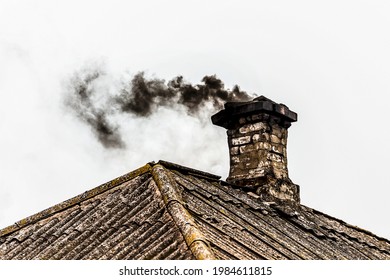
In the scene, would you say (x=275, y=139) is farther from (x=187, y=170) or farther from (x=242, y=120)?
(x=187, y=170)

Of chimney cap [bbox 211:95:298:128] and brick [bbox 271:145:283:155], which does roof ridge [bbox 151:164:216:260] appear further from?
brick [bbox 271:145:283:155]

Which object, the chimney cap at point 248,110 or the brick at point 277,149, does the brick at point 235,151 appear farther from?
the brick at point 277,149

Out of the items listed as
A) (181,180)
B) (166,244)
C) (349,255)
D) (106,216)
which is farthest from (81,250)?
(349,255)

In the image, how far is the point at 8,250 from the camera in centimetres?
811

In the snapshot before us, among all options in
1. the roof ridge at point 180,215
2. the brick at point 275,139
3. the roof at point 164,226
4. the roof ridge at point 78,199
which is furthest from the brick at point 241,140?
the roof ridge at point 78,199

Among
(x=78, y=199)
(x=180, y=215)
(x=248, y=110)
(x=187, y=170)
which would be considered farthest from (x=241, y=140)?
(x=180, y=215)

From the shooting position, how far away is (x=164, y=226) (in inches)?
272

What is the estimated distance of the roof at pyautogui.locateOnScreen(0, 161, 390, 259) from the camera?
6.68 m

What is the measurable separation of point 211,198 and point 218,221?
3.03 feet

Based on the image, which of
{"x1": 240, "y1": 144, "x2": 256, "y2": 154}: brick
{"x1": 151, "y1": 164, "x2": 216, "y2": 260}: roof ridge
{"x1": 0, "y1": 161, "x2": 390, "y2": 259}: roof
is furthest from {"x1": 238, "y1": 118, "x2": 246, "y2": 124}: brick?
{"x1": 151, "y1": 164, "x2": 216, "y2": 260}: roof ridge

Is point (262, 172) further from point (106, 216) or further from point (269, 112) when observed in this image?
point (106, 216)

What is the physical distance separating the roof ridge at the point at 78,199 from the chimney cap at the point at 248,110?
314 centimetres

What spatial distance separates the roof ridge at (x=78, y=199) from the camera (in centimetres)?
827
